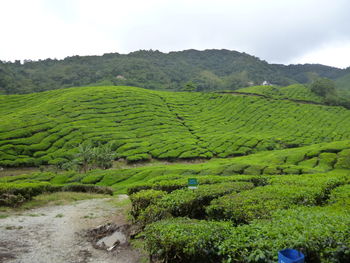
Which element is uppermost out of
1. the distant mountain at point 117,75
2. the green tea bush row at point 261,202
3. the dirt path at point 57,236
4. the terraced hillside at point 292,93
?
the distant mountain at point 117,75

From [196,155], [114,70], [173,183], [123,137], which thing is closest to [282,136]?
[196,155]

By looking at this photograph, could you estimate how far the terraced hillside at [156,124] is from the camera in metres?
43.0

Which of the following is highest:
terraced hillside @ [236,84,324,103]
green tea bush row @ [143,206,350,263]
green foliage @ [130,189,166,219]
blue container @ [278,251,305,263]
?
terraced hillside @ [236,84,324,103]

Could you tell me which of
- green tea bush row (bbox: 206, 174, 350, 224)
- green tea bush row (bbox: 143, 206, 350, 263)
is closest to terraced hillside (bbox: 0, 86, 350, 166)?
green tea bush row (bbox: 206, 174, 350, 224)

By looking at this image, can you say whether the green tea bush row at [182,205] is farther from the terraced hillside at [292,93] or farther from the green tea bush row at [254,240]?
the terraced hillside at [292,93]

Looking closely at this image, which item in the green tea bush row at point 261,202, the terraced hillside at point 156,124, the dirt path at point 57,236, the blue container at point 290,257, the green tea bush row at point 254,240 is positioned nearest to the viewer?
the blue container at point 290,257

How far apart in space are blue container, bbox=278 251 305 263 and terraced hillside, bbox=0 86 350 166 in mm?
37575

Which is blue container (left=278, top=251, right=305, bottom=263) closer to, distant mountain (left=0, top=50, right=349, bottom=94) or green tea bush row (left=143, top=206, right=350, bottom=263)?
green tea bush row (left=143, top=206, right=350, bottom=263)

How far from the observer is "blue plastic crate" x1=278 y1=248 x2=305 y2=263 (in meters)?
3.89

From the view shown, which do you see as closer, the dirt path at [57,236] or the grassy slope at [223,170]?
the dirt path at [57,236]

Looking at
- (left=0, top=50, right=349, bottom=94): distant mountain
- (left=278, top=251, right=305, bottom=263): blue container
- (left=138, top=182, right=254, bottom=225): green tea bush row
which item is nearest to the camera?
(left=278, top=251, right=305, bottom=263): blue container

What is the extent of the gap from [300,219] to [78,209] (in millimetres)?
12081

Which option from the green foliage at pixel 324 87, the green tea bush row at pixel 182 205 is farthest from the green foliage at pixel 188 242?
the green foliage at pixel 324 87


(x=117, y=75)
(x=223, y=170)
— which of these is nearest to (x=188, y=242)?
(x=223, y=170)
